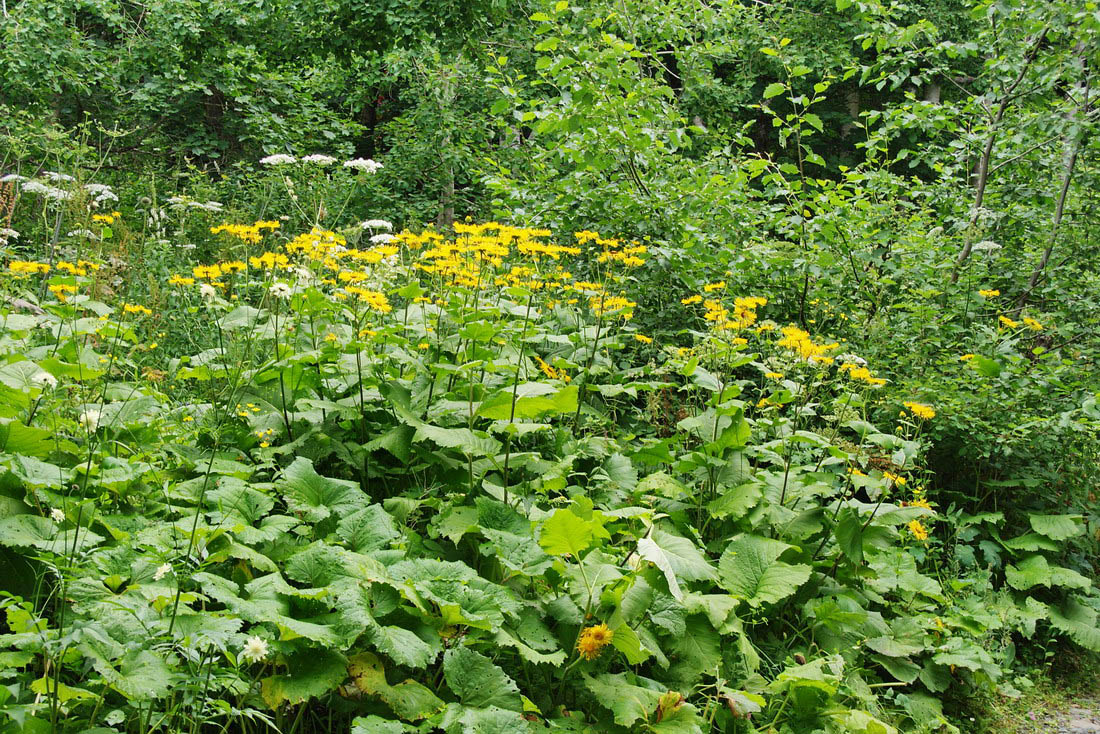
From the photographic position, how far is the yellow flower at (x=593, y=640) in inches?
85.2

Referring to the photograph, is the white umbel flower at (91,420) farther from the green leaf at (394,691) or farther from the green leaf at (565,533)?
the green leaf at (565,533)

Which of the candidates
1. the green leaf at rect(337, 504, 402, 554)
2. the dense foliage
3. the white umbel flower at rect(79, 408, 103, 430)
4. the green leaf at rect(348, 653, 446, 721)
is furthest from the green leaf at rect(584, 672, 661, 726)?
the white umbel flower at rect(79, 408, 103, 430)

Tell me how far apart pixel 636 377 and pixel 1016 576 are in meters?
2.03

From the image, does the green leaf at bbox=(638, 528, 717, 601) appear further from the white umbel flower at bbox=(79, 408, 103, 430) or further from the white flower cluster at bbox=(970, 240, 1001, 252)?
the white flower cluster at bbox=(970, 240, 1001, 252)

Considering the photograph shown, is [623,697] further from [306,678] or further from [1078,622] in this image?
[1078,622]

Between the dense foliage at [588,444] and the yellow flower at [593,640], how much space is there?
0.02 meters

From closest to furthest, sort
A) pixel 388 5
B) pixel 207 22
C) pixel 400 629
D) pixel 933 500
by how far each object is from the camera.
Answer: pixel 400 629, pixel 933 500, pixel 388 5, pixel 207 22

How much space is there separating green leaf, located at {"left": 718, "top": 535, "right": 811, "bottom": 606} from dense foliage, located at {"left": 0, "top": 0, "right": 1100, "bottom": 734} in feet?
0.05

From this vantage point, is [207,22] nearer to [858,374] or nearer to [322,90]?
[322,90]

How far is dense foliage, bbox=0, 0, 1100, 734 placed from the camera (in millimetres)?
1953

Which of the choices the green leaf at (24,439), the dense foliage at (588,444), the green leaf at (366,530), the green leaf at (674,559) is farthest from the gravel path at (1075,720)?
the green leaf at (24,439)

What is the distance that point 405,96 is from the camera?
1058cm

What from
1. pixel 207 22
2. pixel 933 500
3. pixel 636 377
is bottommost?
pixel 933 500

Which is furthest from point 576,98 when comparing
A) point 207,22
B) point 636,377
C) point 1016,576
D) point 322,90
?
point 322,90
